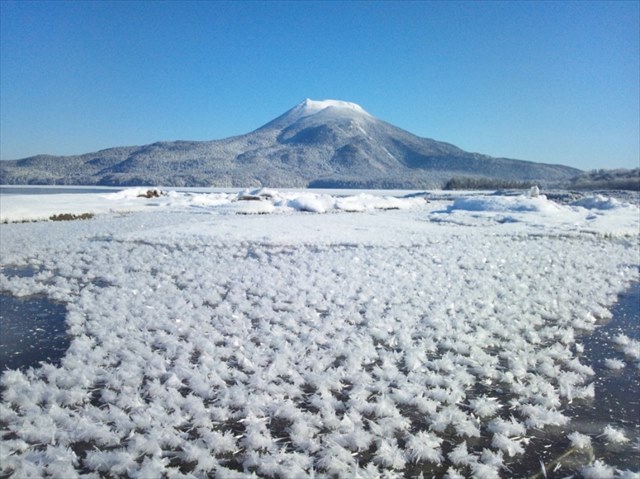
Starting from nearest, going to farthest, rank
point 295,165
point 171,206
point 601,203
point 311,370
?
point 311,370 < point 601,203 < point 171,206 < point 295,165

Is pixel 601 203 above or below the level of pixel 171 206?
below

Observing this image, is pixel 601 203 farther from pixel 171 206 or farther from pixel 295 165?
pixel 295 165

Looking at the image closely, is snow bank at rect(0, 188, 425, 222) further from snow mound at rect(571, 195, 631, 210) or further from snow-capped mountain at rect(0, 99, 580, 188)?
snow-capped mountain at rect(0, 99, 580, 188)

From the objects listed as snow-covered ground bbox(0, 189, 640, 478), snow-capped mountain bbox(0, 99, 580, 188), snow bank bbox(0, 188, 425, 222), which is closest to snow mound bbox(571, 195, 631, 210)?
snow bank bbox(0, 188, 425, 222)

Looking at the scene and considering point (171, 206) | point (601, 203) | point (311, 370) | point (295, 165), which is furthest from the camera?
point (295, 165)

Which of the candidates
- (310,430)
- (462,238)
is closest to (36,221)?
(462,238)

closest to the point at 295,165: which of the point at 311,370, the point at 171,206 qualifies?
the point at 171,206
